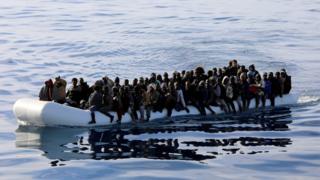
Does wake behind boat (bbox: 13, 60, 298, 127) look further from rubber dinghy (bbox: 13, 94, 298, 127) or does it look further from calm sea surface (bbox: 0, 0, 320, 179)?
calm sea surface (bbox: 0, 0, 320, 179)

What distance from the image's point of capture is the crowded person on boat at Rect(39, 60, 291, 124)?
25328mm

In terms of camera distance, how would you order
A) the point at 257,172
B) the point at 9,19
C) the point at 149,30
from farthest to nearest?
Result: the point at 9,19, the point at 149,30, the point at 257,172

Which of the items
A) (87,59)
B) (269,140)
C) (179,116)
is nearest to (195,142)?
(269,140)

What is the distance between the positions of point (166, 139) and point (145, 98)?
96.9 inches

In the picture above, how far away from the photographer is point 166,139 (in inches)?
937

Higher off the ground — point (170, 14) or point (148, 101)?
point (170, 14)

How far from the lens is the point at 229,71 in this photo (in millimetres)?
29453

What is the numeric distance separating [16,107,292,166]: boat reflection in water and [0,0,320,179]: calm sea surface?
0.03 metres

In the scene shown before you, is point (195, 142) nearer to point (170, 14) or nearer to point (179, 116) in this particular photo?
point (179, 116)

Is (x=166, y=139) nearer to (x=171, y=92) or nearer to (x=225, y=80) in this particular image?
(x=171, y=92)

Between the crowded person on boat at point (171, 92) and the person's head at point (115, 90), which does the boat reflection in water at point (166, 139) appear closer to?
the crowded person on boat at point (171, 92)

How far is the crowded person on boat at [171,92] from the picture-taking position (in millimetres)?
25328

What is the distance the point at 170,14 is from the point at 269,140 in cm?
3888

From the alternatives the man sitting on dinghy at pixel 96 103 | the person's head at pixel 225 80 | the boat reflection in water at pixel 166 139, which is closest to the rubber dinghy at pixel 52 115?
the man sitting on dinghy at pixel 96 103
